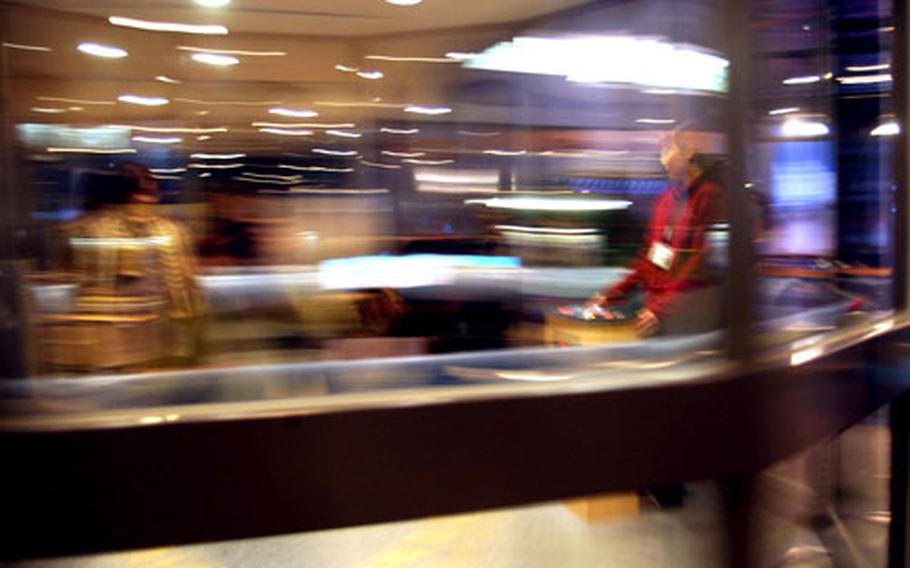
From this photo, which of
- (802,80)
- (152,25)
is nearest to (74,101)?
(152,25)

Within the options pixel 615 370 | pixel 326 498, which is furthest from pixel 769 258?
pixel 326 498

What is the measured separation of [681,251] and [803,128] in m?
0.57

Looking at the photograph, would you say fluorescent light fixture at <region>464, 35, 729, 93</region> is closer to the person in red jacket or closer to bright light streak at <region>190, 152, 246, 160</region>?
the person in red jacket

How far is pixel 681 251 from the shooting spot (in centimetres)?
229

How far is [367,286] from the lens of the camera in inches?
97.5

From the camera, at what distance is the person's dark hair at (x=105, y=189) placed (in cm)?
198

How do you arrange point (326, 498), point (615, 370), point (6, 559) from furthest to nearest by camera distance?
point (615, 370) < point (326, 498) < point (6, 559)

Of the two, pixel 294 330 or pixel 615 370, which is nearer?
pixel 615 370

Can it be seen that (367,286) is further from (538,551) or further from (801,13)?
(801,13)

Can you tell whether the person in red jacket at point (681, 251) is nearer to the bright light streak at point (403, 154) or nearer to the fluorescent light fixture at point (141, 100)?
the bright light streak at point (403, 154)

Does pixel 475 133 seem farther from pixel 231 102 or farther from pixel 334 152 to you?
pixel 231 102

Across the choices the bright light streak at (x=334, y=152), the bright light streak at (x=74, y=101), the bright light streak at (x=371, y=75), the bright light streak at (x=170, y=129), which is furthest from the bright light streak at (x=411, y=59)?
the bright light streak at (x=74, y=101)

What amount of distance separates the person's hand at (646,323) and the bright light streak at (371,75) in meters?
1.17

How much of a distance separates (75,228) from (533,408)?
111 cm
